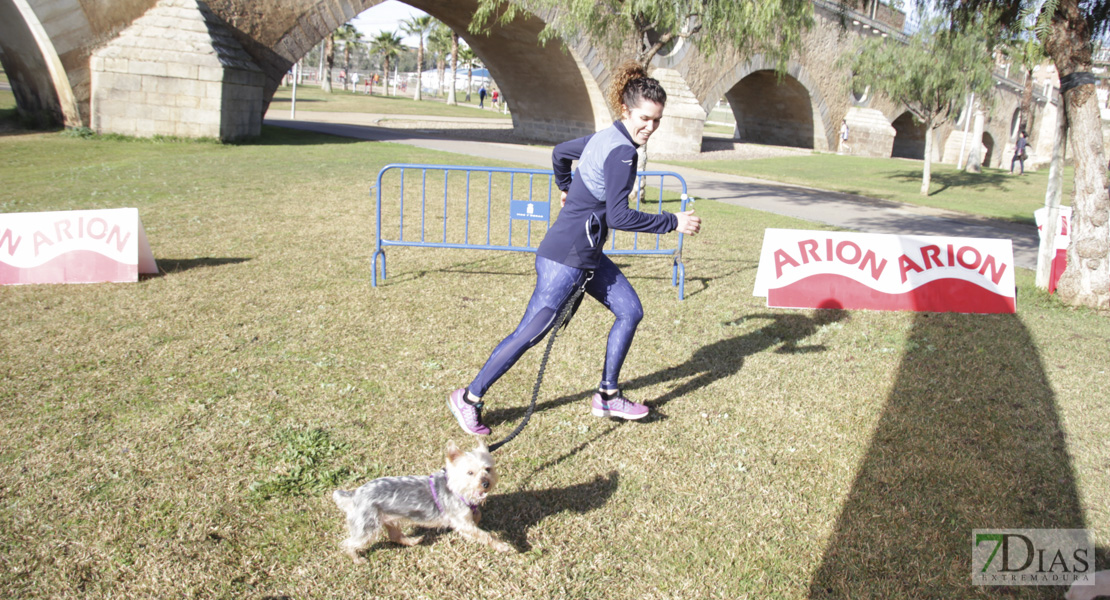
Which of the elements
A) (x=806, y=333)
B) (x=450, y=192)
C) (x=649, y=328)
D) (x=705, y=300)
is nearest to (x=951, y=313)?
(x=806, y=333)

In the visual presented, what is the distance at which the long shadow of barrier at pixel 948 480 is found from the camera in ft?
10.5

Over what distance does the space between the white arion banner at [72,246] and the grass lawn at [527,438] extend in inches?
10.6

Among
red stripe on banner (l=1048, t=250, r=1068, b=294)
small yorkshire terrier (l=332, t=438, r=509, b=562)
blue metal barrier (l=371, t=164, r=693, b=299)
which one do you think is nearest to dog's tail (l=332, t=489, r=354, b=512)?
small yorkshire terrier (l=332, t=438, r=509, b=562)

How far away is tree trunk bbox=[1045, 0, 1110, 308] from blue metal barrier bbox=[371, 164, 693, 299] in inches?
161

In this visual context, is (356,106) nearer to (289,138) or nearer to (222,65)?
(289,138)

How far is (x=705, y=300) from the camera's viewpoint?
751cm

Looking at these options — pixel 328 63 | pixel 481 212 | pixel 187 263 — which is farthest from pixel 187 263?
pixel 328 63

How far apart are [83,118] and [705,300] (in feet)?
59.9

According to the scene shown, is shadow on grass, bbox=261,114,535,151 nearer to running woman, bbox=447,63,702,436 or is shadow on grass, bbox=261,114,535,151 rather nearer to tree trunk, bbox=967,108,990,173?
tree trunk, bbox=967,108,990,173

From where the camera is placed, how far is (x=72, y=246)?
6820 millimetres

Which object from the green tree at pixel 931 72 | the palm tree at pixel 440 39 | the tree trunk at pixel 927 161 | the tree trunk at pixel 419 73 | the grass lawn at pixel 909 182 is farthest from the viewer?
the palm tree at pixel 440 39

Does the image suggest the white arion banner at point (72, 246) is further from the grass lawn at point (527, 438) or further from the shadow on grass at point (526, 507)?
the shadow on grass at point (526, 507)

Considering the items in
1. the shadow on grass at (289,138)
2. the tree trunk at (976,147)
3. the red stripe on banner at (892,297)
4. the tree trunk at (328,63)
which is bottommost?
the red stripe on banner at (892,297)

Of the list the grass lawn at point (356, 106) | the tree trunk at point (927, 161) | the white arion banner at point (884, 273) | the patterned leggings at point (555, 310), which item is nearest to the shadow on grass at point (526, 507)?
the patterned leggings at point (555, 310)
